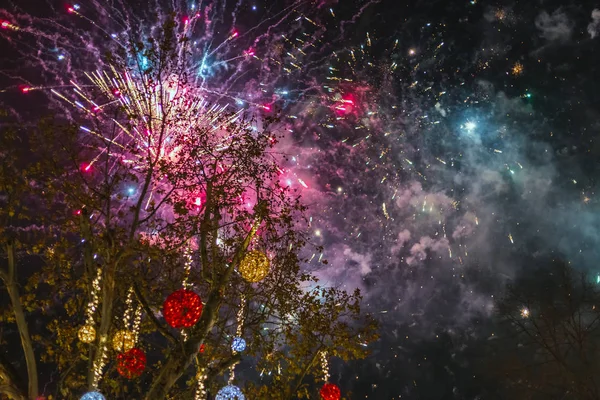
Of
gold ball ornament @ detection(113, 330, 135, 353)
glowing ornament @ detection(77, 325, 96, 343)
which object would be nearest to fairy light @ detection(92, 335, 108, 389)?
glowing ornament @ detection(77, 325, 96, 343)

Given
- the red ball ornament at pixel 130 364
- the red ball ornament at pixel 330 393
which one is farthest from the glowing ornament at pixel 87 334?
the red ball ornament at pixel 330 393

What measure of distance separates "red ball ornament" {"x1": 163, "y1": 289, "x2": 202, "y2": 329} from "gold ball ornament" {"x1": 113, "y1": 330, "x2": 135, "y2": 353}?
80.1 inches

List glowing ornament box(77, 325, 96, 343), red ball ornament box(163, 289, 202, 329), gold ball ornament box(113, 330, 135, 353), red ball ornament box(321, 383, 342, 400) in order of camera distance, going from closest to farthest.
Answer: red ball ornament box(163, 289, 202, 329) → glowing ornament box(77, 325, 96, 343) → gold ball ornament box(113, 330, 135, 353) → red ball ornament box(321, 383, 342, 400)

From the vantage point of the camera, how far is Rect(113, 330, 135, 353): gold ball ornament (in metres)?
8.55

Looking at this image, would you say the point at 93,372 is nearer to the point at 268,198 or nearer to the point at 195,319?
the point at 195,319

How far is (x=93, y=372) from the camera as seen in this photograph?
680 centimetres

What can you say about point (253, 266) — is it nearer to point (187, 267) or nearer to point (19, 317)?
point (187, 267)

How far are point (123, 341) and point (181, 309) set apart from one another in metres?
2.24

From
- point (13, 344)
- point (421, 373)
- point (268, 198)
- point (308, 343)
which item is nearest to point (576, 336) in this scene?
point (308, 343)

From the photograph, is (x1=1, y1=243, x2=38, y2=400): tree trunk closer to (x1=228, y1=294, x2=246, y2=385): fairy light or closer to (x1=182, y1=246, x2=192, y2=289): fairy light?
(x1=182, y1=246, x2=192, y2=289): fairy light

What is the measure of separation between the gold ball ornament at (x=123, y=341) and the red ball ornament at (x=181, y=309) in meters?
2.03

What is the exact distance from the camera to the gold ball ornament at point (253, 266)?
8.93 meters

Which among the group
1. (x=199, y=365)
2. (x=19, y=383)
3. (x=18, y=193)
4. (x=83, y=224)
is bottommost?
(x=19, y=383)

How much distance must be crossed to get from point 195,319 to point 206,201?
210cm
